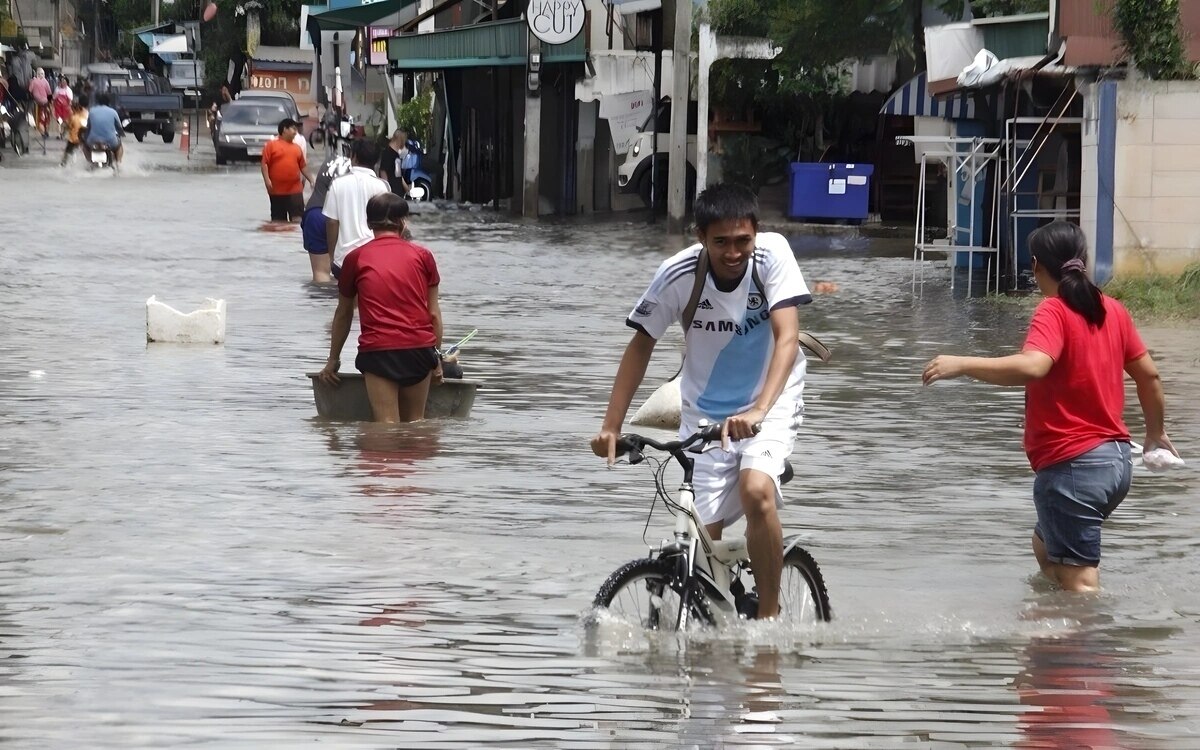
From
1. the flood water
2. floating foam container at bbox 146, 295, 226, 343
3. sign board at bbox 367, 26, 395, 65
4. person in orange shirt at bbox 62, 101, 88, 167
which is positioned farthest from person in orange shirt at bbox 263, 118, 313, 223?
sign board at bbox 367, 26, 395, 65

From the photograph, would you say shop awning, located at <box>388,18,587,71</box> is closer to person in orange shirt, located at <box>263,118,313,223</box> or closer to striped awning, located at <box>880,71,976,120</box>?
person in orange shirt, located at <box>263,118,313,223</box>

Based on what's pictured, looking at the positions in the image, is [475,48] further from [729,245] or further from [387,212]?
[729,245]

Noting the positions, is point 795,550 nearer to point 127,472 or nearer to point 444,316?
point 127,472

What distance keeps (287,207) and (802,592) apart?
2332 centimetres

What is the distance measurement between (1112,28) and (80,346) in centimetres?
986

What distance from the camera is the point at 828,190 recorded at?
1224 inches

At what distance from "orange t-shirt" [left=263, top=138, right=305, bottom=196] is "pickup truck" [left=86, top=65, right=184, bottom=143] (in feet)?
101

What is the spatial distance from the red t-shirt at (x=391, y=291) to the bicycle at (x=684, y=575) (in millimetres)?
4586

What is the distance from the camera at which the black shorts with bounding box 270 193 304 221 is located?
2902cm

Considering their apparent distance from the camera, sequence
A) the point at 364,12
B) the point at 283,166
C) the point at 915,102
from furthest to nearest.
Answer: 1. the point at 364,12
2. the point at 915,102
3. the point at 283,166

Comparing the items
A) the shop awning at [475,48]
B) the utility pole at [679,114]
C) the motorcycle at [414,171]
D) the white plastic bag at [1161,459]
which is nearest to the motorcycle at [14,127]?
the shop awning at [475,48]

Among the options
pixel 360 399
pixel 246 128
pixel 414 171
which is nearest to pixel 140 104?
pixel 246 128

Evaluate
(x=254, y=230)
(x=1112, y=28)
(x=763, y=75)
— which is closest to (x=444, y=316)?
(x=1112, y=28)

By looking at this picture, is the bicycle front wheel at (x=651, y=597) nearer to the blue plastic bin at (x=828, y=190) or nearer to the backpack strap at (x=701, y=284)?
the backpack strap at (x=701, y=284)
